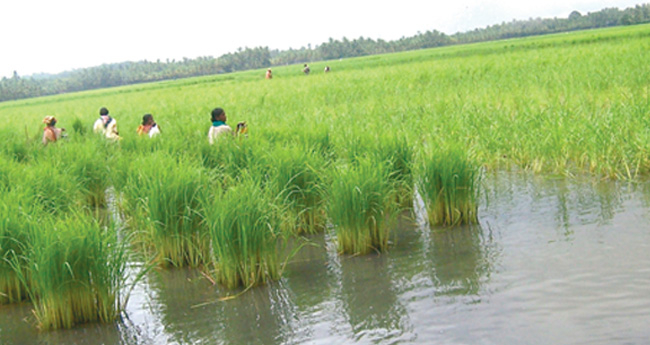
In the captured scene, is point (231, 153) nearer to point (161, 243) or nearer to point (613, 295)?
point (161, 243)

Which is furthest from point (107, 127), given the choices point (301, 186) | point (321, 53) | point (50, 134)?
point (321, 53)

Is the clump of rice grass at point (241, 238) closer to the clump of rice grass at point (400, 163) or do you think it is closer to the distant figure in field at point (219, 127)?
the clump of rice grass at point (400, 163)

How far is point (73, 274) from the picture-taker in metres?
4.59

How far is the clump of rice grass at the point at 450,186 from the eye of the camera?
6.36m

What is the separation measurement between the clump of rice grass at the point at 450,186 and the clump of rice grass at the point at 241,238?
1931mm

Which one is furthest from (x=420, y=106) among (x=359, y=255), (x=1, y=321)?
(x=1, y=321)

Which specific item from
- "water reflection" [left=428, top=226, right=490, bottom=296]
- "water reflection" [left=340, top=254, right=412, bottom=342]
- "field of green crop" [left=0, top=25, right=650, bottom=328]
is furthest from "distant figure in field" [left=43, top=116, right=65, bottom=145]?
"water reflection" [left=428, top=226, right=490, bottom=296]

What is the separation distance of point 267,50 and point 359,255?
136 m

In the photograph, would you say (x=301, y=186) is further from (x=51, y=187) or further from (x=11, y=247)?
(x=51, y=187)

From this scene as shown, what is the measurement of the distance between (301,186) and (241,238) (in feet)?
6.18

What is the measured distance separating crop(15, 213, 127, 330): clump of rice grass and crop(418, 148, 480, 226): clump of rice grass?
3.22 metres

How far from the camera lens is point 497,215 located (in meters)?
6.65

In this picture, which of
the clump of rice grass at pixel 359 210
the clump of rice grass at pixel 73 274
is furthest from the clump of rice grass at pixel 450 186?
the clump of rice grass at pixel 73 274

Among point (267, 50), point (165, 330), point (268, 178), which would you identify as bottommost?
point (165, 330)
